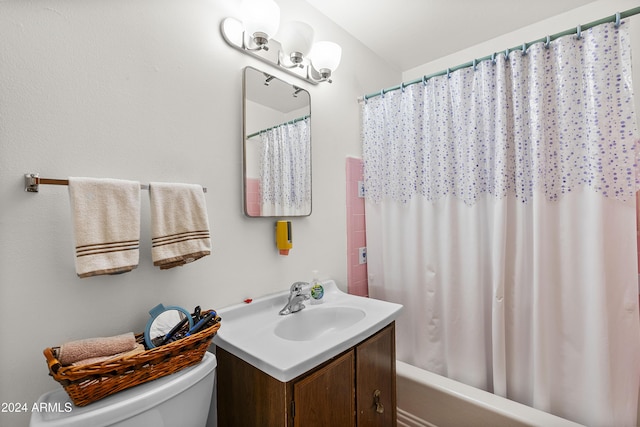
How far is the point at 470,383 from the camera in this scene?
154cm

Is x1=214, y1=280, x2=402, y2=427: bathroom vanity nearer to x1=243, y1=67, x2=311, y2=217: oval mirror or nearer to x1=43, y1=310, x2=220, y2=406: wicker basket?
x1=43, y1=310, x2=220, y2=406: wicker basket

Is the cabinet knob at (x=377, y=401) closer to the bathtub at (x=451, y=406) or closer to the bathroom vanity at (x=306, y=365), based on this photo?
the bathroom vanity at (x=306, y=365)

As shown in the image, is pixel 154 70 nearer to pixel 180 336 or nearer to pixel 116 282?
pixel 116 282

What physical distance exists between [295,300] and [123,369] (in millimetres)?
729

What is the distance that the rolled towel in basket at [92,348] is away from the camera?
0.70 meters

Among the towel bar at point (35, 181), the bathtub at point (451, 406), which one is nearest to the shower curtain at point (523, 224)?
the bathtub at point (451, 406)

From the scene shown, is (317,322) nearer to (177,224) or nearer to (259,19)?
(177,224)

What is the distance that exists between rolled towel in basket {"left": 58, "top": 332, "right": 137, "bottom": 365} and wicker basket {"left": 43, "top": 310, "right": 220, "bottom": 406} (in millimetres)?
25

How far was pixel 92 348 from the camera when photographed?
0.74 m

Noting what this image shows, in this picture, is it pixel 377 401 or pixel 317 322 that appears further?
pixel 317 322

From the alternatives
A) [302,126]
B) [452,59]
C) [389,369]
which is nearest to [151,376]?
[389,369]

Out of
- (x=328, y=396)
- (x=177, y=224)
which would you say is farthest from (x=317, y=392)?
(x=177, y=224)

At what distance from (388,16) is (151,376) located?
203 centimetres

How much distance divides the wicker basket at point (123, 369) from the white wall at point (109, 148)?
0.68 feet
